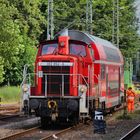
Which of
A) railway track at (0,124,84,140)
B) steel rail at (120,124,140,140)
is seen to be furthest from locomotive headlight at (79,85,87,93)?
steel rail at (120,124,140,140)

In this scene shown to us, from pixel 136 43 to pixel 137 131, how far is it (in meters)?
66.1

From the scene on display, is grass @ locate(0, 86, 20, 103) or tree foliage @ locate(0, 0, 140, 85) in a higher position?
tree foliage @ locate(0, 0, 140, 85)

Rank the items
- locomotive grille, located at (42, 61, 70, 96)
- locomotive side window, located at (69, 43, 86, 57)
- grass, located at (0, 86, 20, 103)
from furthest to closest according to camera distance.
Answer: grass, located at (0, 86, 20, 103), locomotive side window, located at (69, 43, 86, 57), locomotive grille, located at (42, 61, 70, 96)

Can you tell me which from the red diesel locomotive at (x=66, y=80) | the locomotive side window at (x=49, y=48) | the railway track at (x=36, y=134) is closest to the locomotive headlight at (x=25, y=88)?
the red diesel locomotive at (x=66, y=80)

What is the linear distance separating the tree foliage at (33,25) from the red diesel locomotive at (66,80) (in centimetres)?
1964

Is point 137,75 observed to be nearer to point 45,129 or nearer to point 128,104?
point 128,104

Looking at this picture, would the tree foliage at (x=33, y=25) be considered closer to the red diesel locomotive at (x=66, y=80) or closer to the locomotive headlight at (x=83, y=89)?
the red diesel locomotive at (x=66, y=80)

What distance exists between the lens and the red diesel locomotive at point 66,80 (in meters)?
18.8

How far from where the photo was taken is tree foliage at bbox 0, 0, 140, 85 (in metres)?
40.5

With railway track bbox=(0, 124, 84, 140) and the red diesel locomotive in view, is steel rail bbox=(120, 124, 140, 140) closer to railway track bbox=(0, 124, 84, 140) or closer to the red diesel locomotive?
the red diesel locomotive

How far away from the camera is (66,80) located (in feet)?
63.5

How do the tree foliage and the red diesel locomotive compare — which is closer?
the red diesel locomotive

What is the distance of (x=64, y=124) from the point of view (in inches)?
843

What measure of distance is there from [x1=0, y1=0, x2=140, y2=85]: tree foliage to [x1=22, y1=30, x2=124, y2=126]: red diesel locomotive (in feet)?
64.4
